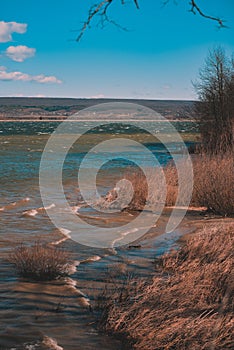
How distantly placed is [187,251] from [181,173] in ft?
19.0

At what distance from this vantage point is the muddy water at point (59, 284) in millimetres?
5070

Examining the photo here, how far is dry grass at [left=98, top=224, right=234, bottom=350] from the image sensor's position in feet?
15.1

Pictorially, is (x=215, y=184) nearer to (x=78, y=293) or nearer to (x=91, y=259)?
(x=91, y=259)

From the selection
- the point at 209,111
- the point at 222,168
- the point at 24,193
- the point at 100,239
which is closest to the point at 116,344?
the point at 100,239

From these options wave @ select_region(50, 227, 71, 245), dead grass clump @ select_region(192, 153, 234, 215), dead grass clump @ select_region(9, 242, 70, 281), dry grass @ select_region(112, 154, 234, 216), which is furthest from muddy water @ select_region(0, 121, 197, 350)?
dead grass clump @ select_region(192, 153, 234, 215)

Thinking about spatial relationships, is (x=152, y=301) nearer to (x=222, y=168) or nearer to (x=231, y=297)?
(x=231, y=297)

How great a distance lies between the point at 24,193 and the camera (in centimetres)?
1745

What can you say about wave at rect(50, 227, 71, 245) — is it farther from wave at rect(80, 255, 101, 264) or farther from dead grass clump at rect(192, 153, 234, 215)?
dead grass clump at rect(192, 153, 234, 215)

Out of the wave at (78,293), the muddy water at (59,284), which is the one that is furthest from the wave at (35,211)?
the wave at (78,293)

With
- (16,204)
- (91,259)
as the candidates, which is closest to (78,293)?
(91,259)

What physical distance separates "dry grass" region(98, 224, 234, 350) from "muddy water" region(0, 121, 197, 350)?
0.28m

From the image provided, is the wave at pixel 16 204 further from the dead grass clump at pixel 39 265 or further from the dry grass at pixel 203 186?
the dead grass clump at pixel 39 265

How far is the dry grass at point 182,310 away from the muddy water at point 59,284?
28cm

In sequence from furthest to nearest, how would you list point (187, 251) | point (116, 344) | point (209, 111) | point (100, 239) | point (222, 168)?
point (209, 111) → point (222, 168) → point (100, 239) → point (187, 251) → point (116, 344)
